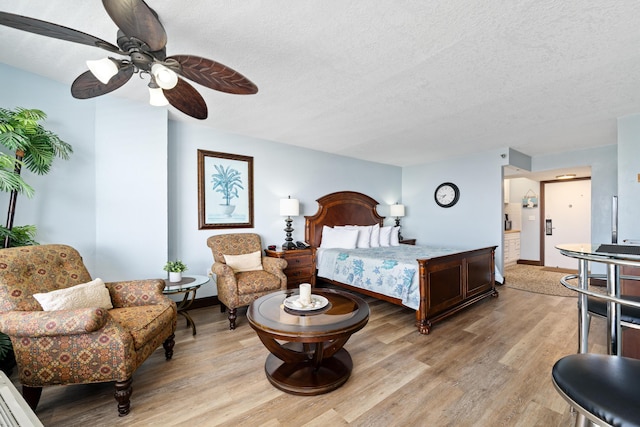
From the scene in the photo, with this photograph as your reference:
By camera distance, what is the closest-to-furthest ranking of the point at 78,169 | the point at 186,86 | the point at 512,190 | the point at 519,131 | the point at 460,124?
the point at 186,86, the point at 78,169, the point at 460,124, the point at 519,131, the point at 512,190

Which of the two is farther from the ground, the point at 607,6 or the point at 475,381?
the point at 607,6

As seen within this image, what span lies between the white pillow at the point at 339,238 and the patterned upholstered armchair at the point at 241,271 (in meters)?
1.25

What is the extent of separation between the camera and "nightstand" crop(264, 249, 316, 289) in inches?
154

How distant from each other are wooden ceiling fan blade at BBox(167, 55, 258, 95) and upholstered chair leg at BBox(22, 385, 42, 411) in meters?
2.14

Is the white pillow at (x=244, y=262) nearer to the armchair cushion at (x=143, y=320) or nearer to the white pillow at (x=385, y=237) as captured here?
the armchair cushion at (x=143, y=320)

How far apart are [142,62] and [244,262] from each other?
242 cm

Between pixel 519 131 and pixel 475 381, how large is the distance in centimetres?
340

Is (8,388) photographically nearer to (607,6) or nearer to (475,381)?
(475,381)

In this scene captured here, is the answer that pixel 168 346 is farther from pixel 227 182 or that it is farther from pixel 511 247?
pixel 511 247

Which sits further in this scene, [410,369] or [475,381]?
[410,369]

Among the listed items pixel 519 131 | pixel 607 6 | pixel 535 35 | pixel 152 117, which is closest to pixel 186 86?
pixel 152 117

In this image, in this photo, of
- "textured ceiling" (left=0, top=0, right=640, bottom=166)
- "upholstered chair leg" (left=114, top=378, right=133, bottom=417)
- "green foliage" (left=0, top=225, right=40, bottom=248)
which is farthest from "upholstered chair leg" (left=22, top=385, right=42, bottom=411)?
"textured ceiling" (left=0, top=0, right=640, bottom=166)

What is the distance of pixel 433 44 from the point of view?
1.87m

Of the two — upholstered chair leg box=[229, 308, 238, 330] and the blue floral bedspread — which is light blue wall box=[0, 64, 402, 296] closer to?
upholstered chair leg box=[229, 308, 238, 330]
